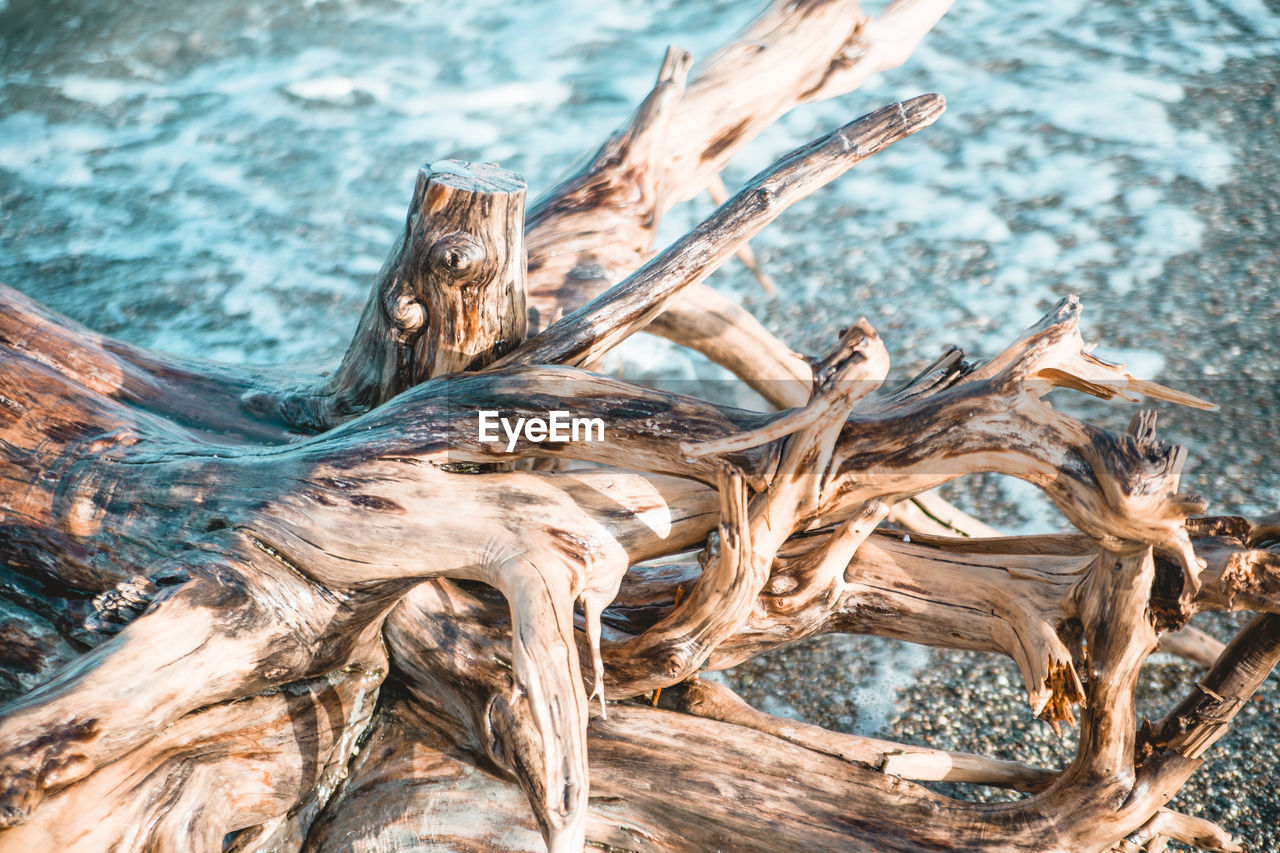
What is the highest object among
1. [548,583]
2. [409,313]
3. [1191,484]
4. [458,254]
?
[458,254]

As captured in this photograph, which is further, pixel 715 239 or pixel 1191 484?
pixel 1191 484

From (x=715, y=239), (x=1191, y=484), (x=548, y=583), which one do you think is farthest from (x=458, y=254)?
(x=1191, y=484)

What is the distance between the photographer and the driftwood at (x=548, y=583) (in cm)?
140

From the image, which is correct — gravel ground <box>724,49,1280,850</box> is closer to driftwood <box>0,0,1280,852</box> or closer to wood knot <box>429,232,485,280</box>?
driftwood <box>0,0,1280,852</box>

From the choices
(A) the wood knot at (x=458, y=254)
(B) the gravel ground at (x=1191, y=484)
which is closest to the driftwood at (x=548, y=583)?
(A) the wood knot at (x=458, y=254)

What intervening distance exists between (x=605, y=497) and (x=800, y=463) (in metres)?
0.33

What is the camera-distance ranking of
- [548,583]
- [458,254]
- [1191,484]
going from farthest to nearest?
[1191,484]
[458,254]
[548,583]

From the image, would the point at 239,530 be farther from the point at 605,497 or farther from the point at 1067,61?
the point at 1067,61

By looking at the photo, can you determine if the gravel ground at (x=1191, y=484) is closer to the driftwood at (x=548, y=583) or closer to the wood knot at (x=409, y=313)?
the driftwood at (x=548, y=583)

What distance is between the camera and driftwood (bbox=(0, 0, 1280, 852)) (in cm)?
140

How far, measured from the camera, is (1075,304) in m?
1.53

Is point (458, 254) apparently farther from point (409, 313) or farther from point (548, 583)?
point (548, 583)

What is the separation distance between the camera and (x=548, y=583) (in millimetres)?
1417

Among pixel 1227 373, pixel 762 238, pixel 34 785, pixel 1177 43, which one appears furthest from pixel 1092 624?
pixel 1177 43
